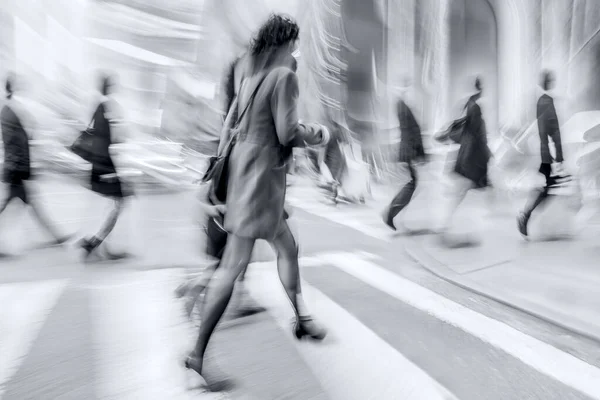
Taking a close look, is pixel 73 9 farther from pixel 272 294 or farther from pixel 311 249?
pixel 272 294

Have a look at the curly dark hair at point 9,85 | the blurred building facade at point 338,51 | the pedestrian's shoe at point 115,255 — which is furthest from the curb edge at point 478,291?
the blurred building facade at point 338,51

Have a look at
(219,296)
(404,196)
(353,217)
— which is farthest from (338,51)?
(219,296)

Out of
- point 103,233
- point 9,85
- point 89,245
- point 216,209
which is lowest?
point 89,245

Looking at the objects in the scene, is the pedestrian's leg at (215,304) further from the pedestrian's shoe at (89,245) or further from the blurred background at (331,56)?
the blurred background at (331,56)

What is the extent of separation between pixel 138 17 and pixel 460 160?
553 inches

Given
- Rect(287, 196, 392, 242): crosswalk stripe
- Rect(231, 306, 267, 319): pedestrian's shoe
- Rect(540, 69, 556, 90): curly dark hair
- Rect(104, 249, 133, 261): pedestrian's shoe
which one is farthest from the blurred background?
Rect(231, 306, 267, 319): pedestrian's shoe

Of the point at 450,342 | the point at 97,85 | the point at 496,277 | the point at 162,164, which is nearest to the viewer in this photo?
the point at 450,342

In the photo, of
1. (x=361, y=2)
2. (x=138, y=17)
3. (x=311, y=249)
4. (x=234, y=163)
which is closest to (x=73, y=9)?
(x=138, y=17)

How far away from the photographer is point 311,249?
655cm

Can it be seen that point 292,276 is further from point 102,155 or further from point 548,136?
point 548,136

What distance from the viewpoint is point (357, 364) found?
312cm

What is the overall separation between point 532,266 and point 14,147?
211 inches

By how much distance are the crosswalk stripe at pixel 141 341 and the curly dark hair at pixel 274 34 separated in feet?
5.83

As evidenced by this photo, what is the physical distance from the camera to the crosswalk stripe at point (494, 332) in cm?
303
